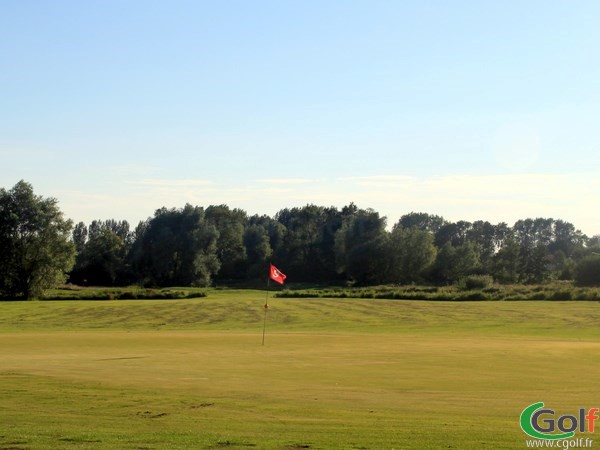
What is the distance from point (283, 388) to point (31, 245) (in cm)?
8449

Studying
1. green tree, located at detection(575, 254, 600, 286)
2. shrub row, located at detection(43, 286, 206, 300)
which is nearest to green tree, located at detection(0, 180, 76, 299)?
shrub row, located at detection(43, 286, 206, 300)

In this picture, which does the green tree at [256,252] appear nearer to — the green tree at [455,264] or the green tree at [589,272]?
the green tree at [455,264]

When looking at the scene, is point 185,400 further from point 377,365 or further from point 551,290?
point 551,290

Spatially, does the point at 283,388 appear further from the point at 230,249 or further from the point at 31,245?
the point at 230,249

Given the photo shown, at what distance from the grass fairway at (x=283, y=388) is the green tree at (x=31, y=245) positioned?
157 ft

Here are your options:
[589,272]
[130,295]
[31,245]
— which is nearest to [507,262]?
[589,272]

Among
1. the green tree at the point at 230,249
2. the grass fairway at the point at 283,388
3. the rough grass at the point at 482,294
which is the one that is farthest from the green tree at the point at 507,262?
the grass fairway at the point at 283,388

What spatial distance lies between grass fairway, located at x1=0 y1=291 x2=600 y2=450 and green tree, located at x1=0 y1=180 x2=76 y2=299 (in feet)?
157

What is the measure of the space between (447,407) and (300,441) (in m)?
6.46

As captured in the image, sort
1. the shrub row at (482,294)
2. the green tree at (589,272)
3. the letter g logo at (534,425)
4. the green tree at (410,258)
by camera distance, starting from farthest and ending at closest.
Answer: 1. the green tree at (410,258)
2. the green tree at (589,272)
3. the shrub row at (482,294)
4. the letter g logo at (534,425)

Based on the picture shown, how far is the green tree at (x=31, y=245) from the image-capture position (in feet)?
326

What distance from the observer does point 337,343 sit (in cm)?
4212

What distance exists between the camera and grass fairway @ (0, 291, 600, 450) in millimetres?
15867

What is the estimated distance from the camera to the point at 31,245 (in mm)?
100875
